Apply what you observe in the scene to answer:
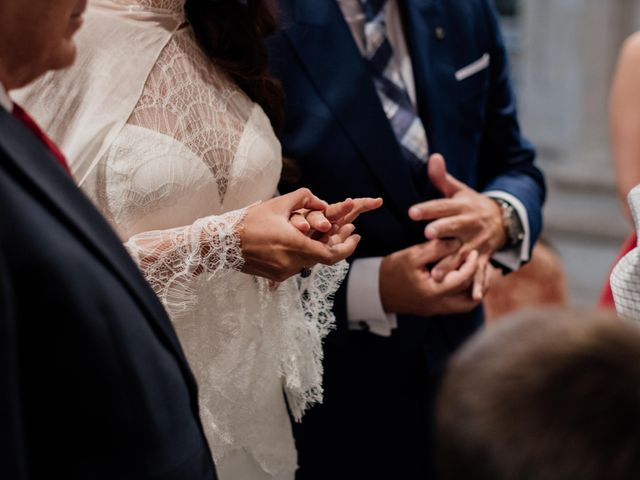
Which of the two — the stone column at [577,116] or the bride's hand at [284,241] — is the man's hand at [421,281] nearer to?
the bride's hand at [284,241]

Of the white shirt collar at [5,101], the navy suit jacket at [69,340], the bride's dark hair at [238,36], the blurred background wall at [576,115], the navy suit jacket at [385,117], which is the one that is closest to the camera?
the navy suit jacket at [69,340]

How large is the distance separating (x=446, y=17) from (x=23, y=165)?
4.25 ft

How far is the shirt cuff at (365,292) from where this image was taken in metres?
2.08

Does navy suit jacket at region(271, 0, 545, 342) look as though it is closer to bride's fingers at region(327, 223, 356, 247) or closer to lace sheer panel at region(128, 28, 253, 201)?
lace sheer panel at region(128, 28, 253, 201)

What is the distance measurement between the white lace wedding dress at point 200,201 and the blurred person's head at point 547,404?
87 cm

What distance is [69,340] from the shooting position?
1.09 metres

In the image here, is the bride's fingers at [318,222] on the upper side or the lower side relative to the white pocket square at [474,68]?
upper

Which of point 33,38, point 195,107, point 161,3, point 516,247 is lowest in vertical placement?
point 516,247

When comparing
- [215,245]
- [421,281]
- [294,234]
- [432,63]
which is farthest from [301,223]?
[432,63]

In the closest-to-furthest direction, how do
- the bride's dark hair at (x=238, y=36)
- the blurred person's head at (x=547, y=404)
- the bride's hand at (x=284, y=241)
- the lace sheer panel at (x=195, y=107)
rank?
1. the blurred person's head at (x=547, y=404)
2. the bride's hand at (x=284, y=241)
3. the lace sheer panel at (x=195, y=107)
4. the bride's dark hair at (x=238, y=36)

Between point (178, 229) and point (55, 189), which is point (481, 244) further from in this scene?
point (55, 189)

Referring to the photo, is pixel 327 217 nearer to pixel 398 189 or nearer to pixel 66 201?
pixel 398 189

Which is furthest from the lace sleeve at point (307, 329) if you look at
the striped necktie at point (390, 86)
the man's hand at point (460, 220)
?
the striped necktie at point (390, 86)

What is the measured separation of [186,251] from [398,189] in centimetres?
58
